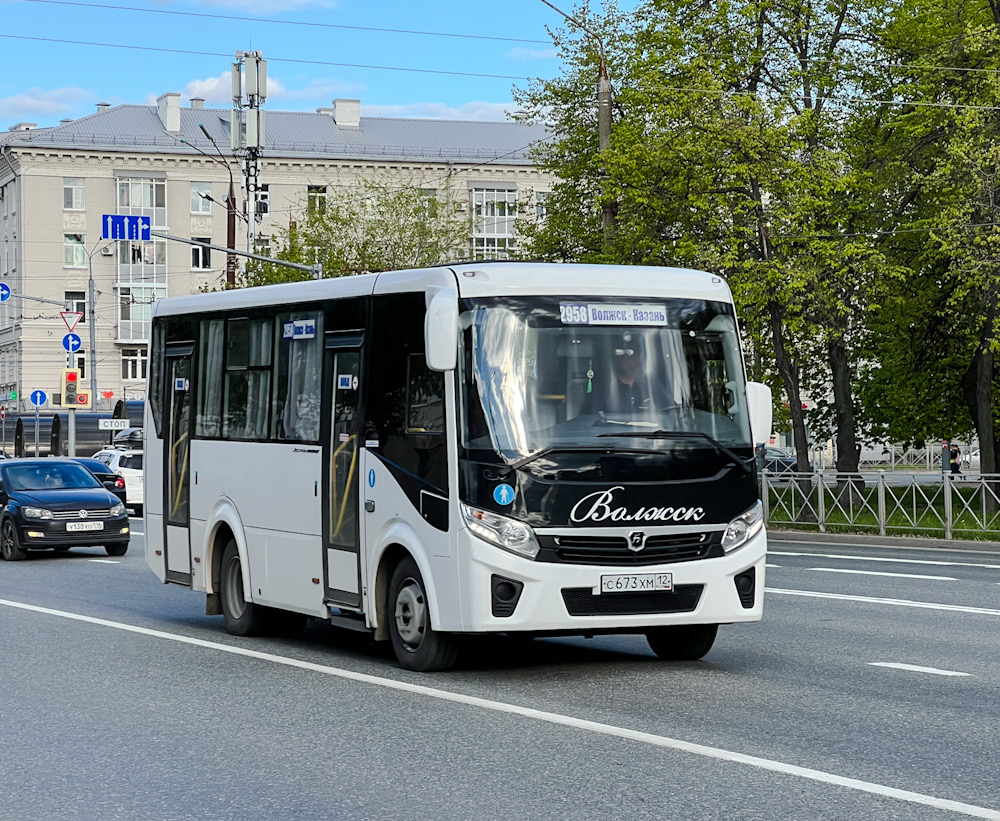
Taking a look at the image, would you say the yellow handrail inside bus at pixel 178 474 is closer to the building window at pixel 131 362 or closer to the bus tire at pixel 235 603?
the bus tire at pixel 235 603

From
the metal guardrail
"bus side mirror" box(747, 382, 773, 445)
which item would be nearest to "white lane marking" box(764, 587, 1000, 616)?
"bus side mirror" box(747, 382, 773, 445)

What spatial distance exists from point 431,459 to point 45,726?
2.95 m

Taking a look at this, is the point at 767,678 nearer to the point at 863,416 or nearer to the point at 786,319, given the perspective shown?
the point at 786,319

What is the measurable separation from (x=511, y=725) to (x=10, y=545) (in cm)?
1809

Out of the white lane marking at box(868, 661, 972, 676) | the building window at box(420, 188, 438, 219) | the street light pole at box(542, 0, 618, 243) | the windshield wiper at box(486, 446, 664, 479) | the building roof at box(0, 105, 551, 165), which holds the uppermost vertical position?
the building roof at box(0, 105, 551, 165)

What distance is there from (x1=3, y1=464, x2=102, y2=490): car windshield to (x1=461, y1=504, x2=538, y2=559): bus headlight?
56.8ft

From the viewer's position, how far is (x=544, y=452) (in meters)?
10.7

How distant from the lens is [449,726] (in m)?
9.04

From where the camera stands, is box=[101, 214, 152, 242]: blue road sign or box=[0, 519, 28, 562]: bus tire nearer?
box=[0, 519, 28, 562]: bus tire

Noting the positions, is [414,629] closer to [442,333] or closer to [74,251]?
[442,333]

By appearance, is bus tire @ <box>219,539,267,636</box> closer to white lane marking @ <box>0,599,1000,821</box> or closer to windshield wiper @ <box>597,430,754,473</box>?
white lane marking @ <box>0,599,1000,821</box>

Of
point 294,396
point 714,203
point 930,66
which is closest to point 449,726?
point 294,396

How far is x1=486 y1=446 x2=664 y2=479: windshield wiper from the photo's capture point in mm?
10680

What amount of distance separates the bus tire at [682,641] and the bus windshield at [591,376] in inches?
51.6
